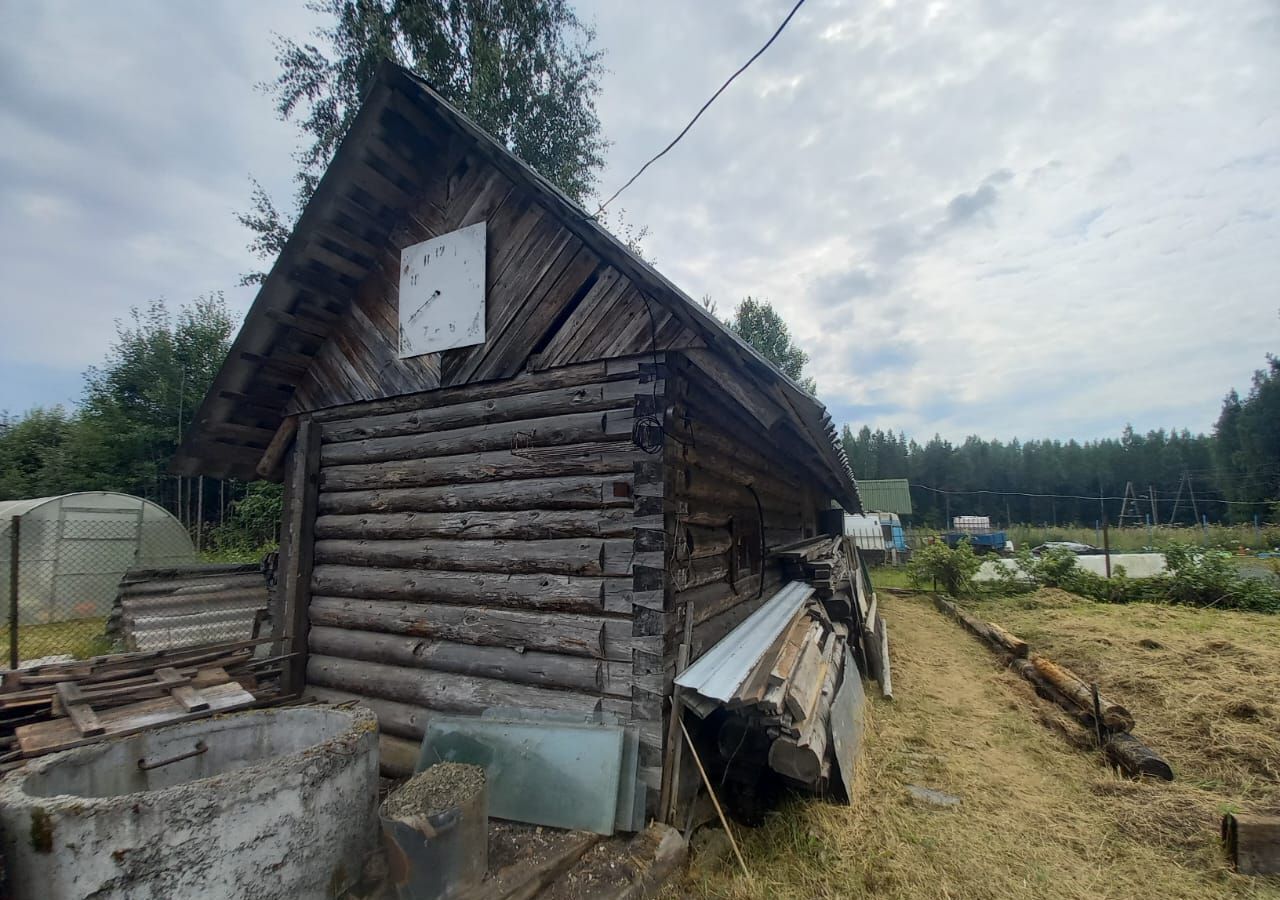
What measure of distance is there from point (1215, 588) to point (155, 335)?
34.0 metres

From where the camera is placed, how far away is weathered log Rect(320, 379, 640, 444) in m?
4.04

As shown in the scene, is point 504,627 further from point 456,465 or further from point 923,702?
point 923,702

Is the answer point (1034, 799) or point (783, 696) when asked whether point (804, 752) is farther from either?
point (1034, 799)

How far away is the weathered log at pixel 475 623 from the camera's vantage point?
12.4 feet

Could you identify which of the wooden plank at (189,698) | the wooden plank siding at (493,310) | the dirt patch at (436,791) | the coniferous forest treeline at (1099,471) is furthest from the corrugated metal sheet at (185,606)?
the coniferous forest treeline at (1099,471)

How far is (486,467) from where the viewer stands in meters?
4.47

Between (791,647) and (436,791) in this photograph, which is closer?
(436,791)

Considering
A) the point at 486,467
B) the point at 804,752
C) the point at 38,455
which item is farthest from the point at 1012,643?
the point at 38,455

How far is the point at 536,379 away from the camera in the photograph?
14.4 ft

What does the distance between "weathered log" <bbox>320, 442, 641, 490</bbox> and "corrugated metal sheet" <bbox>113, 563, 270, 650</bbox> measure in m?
4.70

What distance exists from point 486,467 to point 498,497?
0.28 m

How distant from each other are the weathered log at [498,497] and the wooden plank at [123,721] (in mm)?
1778

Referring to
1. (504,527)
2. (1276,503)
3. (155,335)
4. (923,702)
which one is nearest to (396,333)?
(504,527)

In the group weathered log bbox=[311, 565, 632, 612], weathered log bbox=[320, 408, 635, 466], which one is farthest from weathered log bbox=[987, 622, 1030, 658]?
weathered log bbox=[320, 408, 635, 466]
